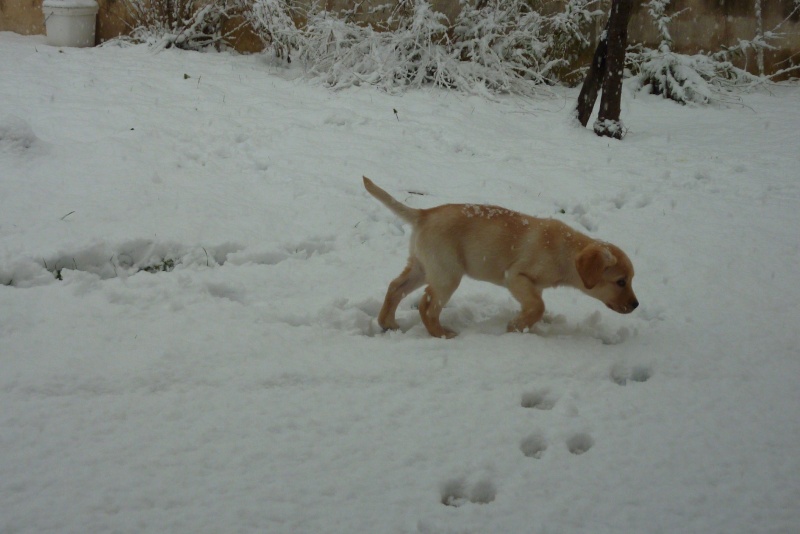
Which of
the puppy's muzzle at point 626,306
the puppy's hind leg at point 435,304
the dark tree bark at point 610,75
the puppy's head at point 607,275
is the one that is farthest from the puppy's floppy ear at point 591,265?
the dark tree bark at point 610,75

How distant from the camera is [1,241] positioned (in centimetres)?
373

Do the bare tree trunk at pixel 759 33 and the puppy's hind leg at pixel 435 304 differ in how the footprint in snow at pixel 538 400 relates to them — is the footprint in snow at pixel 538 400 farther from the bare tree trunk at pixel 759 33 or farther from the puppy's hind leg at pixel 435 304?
the bare tree trunk at pixel 759 33

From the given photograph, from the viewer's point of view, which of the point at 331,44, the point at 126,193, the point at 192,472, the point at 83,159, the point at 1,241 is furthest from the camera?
the point at 331,44

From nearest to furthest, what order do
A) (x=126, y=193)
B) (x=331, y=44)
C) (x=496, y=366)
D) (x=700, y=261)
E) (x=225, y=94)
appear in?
(x=496, y=366)
(x=700, y=261)
(x=126, y=193)
(x=225, y=94)
(x=331, y=44)

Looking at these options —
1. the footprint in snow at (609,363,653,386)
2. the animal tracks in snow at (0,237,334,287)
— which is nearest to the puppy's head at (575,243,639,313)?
the footprint in snow at (609,363,653,386)

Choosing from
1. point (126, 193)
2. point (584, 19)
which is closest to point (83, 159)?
point (126, 193)

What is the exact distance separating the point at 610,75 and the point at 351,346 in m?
5.36

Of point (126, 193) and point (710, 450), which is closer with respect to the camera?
point (710, 450)

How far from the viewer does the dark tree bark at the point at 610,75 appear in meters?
6.82

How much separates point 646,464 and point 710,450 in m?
0.30

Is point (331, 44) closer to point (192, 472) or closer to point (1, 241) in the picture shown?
point (1, 241)

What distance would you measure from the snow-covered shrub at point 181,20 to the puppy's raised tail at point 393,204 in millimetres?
7554

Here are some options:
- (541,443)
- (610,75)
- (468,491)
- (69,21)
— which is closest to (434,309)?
(541,443)

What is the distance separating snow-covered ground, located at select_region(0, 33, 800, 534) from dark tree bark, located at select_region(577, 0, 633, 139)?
82 centimetres
